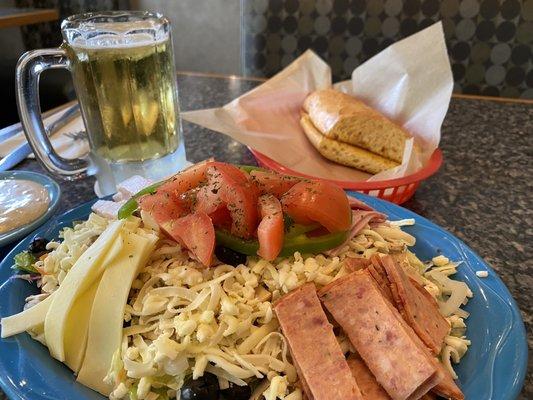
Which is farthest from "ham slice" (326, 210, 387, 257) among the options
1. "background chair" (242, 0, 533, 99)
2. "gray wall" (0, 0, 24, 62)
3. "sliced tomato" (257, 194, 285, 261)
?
"gray wall" (0, 0, 24, 62)

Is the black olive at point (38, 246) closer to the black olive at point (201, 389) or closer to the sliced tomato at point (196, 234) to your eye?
the sliced tomato at point (196, 234)

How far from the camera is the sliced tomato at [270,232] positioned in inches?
32.5

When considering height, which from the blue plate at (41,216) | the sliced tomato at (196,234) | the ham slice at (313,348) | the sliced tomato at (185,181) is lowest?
the blue plate at (41,216)

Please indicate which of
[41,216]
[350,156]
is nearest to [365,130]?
[350,156]

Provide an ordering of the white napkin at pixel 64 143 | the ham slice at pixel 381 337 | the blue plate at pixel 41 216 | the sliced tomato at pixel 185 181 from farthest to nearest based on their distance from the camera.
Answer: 1. the white napkin at pixel 64 143
2. the blue plate at pixel 41 216
3. the sliced tomato at pixel 185 181
4. the ham slice at pixel 381 337

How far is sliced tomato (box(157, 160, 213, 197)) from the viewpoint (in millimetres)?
934

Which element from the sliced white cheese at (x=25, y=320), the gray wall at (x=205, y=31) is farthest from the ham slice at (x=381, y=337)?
the gray wall at (x=205, y=31)

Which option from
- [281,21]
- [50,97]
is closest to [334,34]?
[281,21]

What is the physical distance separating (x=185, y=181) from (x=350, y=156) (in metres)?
0.82

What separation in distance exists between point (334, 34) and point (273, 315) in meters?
2.42

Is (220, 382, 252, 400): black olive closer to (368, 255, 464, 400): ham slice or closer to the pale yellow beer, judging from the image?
(368, 255, 464, 400): ham slice

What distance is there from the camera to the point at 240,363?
742mm

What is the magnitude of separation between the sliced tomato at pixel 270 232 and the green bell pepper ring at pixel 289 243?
0.02m

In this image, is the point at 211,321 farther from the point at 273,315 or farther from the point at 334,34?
the point at 334,34
